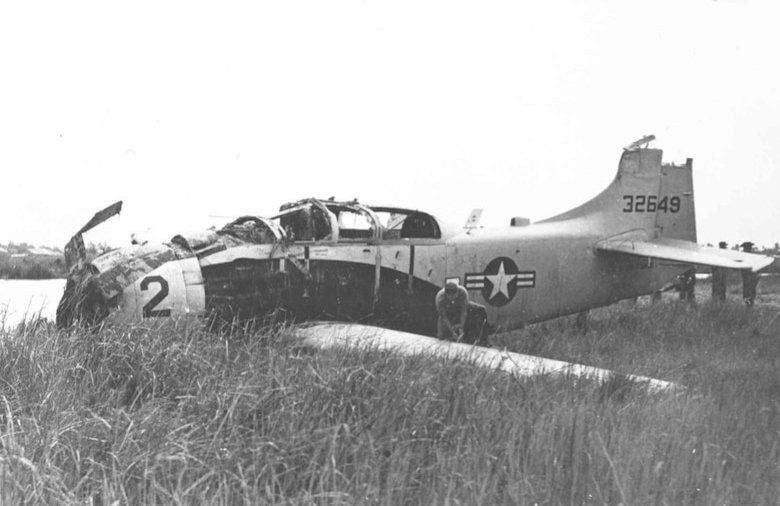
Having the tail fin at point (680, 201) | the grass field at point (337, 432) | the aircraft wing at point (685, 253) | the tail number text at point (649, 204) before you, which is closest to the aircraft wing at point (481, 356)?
the grass field at point (337, 432)

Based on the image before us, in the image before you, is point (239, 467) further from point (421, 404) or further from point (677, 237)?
point (677, 237)

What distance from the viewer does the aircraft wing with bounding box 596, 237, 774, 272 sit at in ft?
35.1

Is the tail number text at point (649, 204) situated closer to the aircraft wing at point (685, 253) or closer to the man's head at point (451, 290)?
the aircraft wing at point (685, 253)

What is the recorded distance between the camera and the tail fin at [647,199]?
12.3 metres

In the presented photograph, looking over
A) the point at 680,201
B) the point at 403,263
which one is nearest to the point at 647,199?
the point at 680,201

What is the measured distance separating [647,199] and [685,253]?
1510 mm

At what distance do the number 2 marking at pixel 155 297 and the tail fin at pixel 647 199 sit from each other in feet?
23.3

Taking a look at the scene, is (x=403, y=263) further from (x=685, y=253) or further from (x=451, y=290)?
(x=685, y=253)

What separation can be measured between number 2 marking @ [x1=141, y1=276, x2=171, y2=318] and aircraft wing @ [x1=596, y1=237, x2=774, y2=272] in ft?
23.0

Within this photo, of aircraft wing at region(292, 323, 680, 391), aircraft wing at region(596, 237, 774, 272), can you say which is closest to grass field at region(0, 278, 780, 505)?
aircraft wing at region(292, 323, 680, 391)

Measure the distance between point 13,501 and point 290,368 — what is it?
2039 millimetres

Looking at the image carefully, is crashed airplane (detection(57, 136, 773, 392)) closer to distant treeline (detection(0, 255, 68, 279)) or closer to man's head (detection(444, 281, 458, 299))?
man's head (detection(444, 281, 458, 299))

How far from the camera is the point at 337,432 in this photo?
389cm

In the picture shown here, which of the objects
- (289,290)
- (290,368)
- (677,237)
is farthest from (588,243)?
(290,368)
